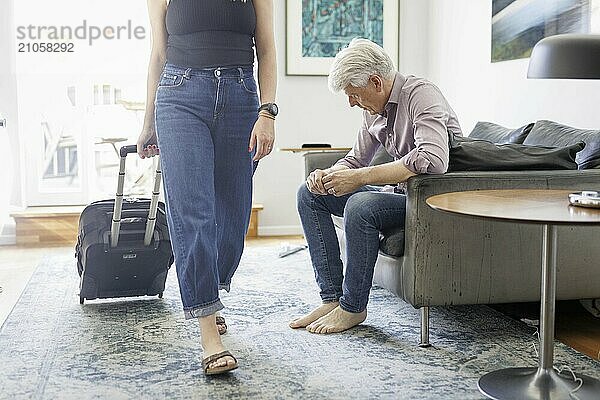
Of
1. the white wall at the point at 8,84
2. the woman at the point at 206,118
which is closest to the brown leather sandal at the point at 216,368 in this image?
the woman at the point at 206,118

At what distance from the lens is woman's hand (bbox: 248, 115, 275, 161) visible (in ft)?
8.59

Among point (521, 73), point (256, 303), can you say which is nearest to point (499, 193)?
point (256, 303)

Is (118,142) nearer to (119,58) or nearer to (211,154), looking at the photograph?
(119,58)

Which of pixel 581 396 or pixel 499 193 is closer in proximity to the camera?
pixel 581 396

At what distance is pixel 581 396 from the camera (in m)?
2.31

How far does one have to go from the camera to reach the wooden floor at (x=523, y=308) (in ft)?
9.76

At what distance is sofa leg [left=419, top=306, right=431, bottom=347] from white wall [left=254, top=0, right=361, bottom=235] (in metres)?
2.89

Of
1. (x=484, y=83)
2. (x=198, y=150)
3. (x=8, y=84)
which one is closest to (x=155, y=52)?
(x=198, y=150)

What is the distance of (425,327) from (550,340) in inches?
22.6

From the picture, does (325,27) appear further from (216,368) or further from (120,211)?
(216,368)

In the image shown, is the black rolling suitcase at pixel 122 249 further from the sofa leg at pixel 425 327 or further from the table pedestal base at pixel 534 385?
the table pedestal base at pixel 534 385

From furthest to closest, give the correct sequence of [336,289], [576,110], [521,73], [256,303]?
[521,73] → [576,110] → [256,303] → [336,289]

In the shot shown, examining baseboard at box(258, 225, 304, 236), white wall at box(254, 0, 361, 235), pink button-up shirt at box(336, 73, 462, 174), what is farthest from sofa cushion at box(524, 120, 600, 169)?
baseboard at box(258, 225, 304, 236)

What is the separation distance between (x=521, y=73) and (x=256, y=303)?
1.84 metres
